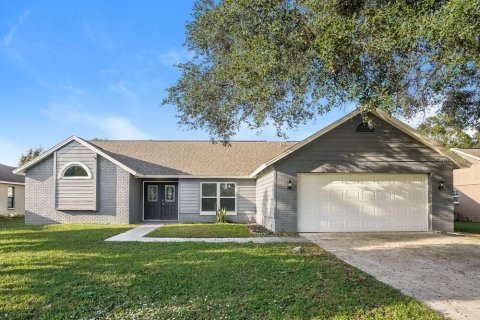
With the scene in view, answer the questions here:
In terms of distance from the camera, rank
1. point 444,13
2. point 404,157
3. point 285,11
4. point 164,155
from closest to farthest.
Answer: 1. point 444,13
2. point 285,11
3. point 404,157
4. point 164,155

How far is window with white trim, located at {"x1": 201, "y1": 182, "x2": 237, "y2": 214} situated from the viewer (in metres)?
19.4

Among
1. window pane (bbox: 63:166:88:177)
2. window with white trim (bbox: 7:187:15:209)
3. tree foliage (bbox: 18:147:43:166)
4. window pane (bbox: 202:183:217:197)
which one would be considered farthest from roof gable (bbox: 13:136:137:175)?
tree foliage (bbox: 18:147:43:166)

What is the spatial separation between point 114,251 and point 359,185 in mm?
9063

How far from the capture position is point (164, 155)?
21562mm

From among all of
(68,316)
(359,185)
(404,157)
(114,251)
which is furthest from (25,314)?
(404,157)

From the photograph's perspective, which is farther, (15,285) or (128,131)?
(128,131)

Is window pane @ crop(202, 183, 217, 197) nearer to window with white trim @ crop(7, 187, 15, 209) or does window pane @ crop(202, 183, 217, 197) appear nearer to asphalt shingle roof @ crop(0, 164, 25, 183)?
asphalt shingle roof @ crop(0, 164, 25, 183)

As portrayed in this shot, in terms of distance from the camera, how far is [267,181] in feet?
52.2

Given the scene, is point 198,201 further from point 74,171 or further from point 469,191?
point 469,191

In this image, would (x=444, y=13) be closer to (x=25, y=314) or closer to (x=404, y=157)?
(x=25, y=314)

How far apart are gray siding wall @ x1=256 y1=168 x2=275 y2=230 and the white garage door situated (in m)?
1.04

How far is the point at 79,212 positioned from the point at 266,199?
898 centimetres

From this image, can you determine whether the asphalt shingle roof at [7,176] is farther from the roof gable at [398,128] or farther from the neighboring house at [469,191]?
the neighboring house at [469,191]

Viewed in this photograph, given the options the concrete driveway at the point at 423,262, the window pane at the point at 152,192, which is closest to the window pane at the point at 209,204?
the window pane at the point at 152,192
